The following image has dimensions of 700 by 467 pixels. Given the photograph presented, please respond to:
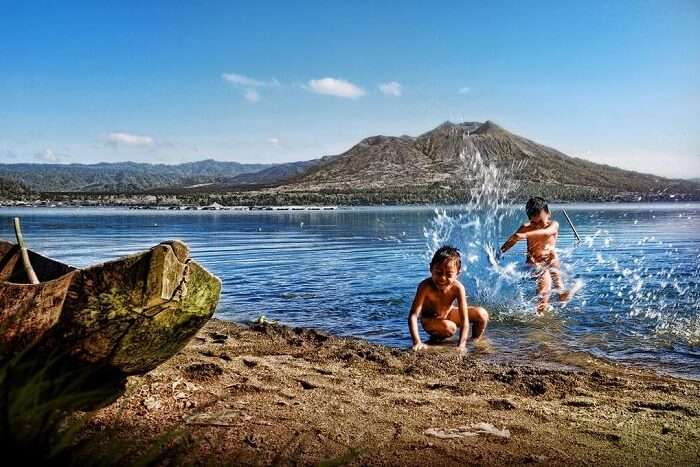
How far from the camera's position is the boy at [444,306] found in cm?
958

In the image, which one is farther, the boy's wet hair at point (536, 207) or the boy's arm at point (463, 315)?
the boy's wet hair at point (536, 207)

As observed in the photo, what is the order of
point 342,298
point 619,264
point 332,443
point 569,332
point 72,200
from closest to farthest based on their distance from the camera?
1. point 332,443
2. point 569,332
3. point 342,298
4. point 619,264
5. point 72,200

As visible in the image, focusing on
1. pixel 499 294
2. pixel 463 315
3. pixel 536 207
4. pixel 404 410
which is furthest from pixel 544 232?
pixel 404 410

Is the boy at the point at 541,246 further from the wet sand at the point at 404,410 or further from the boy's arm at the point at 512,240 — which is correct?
the wet sand at the point at 404,410

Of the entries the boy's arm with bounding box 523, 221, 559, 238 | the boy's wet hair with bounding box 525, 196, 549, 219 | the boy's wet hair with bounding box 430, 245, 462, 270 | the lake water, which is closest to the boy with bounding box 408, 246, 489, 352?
the boy's wet hair with bounding box 430, 245, 462, 270

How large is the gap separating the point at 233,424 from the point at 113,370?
1.33m

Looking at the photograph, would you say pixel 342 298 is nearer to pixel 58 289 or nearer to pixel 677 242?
pixel 58 289

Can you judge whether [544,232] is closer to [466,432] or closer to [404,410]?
[404,410]

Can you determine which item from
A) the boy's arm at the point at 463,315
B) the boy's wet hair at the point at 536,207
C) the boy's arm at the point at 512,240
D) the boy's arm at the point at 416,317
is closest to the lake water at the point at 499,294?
the boy's arm at the point at 416,317

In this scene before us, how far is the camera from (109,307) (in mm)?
5520

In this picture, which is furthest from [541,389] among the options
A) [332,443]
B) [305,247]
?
[305,247]

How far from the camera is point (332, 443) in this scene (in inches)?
210

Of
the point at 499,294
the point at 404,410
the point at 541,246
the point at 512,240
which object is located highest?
the point at 512,240

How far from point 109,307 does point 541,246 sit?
36.5ft
